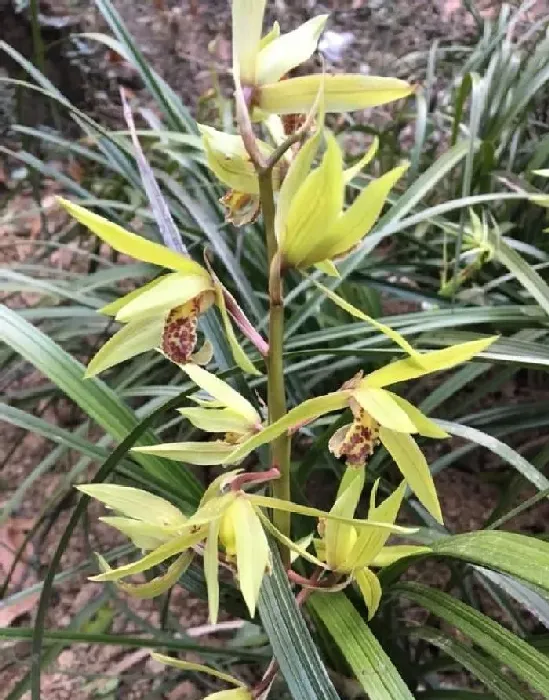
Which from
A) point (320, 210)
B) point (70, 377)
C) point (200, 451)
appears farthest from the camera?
point (70, 377)

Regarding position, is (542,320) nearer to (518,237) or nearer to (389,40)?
(518,237)

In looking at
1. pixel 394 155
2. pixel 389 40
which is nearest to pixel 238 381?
pixel 394 155

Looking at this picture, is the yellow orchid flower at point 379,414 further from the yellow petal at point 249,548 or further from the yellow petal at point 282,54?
the yellow petal at point 282,54

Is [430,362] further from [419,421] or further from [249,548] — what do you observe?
[249,548]

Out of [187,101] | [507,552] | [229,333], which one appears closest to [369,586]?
[507,552]

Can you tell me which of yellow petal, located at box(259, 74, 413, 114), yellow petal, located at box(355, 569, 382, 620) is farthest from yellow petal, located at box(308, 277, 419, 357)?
yellow petal, located at box(355, 569, 382, 620)

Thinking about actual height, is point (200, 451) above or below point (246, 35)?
below
